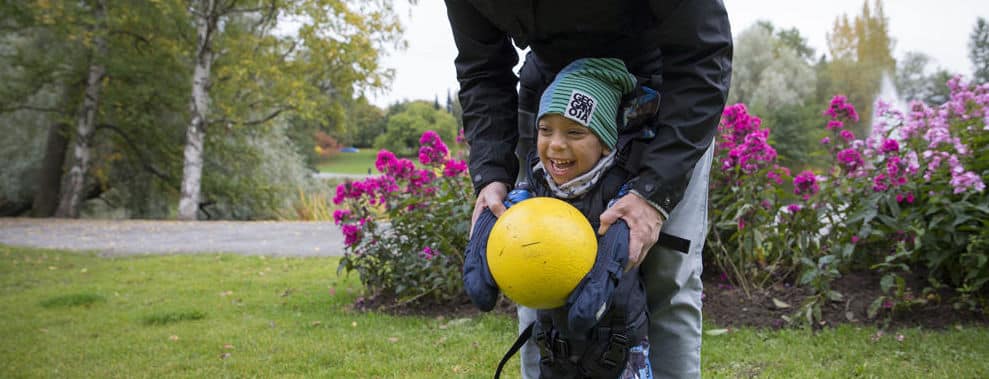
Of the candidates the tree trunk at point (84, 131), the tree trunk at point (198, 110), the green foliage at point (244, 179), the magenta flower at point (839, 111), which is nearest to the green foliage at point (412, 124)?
the green foliage at point (244, 179)

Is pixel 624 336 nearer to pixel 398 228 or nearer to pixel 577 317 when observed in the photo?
pixel 577 317

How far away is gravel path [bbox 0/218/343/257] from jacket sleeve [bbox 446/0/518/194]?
7.25 m

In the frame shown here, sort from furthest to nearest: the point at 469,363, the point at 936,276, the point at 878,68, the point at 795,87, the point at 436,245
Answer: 1. the point at 878,68
2. the point at 795,87
3. the point at 436,245
4. the point at 936,276
5. the point at 469,363

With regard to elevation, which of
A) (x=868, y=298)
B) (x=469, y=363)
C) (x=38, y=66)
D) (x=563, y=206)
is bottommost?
(x=469, y=363)

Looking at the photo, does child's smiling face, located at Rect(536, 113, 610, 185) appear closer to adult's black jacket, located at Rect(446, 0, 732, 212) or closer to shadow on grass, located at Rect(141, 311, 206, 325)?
adult's black jacket, located at Rect(446, 0, 732, 212)

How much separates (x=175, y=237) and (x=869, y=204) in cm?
1046

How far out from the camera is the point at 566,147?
73.4 inches

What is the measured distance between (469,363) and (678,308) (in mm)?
1999

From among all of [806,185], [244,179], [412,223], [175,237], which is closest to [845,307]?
[806,185]

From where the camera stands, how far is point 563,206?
1729mm

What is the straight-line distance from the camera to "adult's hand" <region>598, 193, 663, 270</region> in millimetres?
1740

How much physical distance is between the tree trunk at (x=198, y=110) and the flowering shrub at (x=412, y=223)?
1187 cm

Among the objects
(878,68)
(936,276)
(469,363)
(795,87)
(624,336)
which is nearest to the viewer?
(624,336)

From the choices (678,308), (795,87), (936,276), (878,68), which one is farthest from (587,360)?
(878,68)
